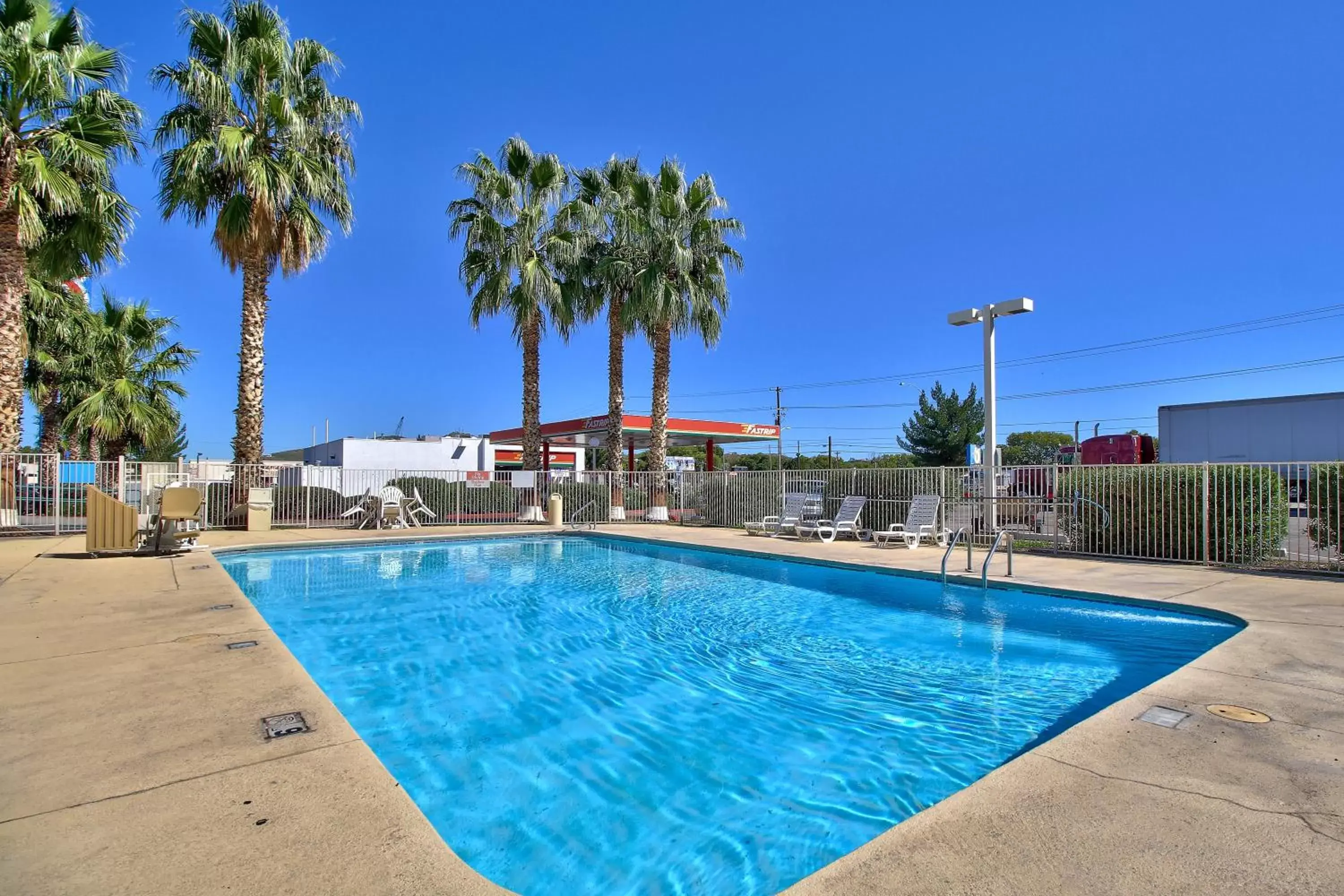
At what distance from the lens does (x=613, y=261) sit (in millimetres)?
20734

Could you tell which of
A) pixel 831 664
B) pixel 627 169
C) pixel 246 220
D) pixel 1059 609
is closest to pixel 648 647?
pixel 831 664

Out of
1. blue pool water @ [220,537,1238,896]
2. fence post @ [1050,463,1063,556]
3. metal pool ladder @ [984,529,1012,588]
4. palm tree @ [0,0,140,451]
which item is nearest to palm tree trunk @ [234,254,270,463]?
palm tree @ [0,0,140,451]

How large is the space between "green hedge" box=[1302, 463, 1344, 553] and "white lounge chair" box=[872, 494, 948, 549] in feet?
18.0

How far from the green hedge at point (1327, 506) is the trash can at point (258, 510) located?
66.7ft

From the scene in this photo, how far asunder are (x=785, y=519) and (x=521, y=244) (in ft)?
37.8

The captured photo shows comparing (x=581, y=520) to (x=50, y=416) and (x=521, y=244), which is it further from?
(x=50, y=416)

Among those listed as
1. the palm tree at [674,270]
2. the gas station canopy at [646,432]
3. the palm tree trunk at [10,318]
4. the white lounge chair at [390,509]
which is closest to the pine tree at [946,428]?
the gas station canopy at [646,432]

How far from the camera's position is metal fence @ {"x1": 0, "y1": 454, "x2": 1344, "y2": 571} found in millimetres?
10055

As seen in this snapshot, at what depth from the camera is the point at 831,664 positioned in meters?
6.04

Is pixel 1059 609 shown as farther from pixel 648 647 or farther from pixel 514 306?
pixel 514 306

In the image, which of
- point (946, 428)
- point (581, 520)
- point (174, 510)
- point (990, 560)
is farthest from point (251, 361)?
point (946, 428)

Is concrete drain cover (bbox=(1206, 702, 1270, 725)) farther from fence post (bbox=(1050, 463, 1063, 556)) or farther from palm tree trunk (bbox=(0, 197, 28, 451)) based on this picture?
palm tree trunk (bbox=(0, 197, 28, 451))

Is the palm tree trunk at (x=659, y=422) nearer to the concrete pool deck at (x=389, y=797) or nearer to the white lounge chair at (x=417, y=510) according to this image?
the white lounge chair at (x=417, y=510)

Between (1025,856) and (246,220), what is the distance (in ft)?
59.7
